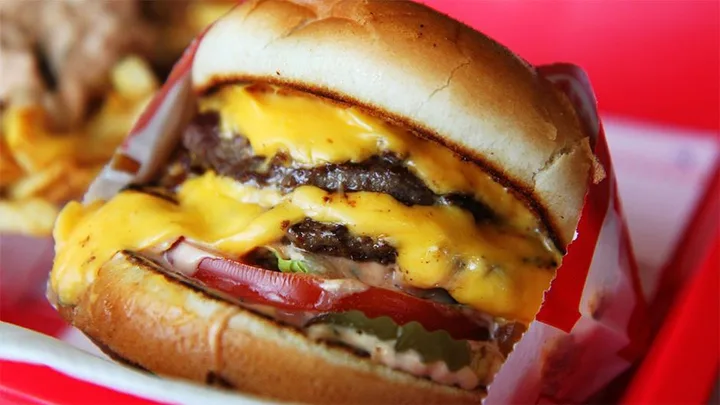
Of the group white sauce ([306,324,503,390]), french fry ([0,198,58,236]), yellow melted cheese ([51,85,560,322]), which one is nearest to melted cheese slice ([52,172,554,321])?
yellow melted cheese ([51,85,560,322])

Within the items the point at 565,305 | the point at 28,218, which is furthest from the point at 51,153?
the point at 565,305

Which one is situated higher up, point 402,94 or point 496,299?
point 402,94

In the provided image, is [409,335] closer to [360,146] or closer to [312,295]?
[312,295]

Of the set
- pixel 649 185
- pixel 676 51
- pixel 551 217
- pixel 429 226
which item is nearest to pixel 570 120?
pixel 551 217

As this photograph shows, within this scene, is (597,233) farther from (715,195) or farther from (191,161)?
(191,161)

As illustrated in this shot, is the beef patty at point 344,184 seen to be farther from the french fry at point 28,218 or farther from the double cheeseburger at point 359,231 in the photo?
the french fry at point 28,218

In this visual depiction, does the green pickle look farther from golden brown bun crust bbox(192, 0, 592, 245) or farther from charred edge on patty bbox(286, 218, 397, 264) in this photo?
golden brown bun crust bbox(192, 0, 592, 245)
